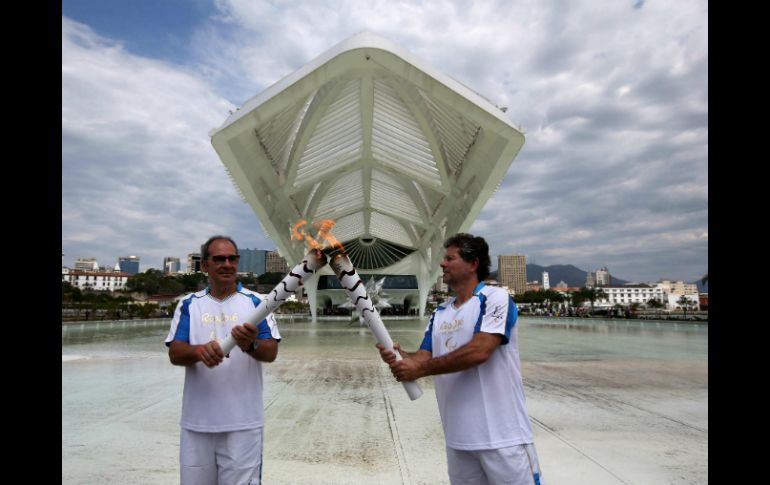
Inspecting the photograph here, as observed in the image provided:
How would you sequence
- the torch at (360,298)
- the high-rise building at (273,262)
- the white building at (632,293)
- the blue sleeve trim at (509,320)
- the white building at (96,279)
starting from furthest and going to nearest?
the white building at (632,293)
the high-rise building at (273,262)
the white building at (96,279)
the blue sleeve trim at (509,320)
the torch at (360,298)

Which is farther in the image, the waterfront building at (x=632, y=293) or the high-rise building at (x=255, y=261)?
the waterfront building at (x=632, y=293)

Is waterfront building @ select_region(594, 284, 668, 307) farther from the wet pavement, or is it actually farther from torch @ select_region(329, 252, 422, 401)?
torch @ select_region(329, 252, 422, 401)

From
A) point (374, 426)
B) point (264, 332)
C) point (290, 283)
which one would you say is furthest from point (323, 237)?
point (374, 426)

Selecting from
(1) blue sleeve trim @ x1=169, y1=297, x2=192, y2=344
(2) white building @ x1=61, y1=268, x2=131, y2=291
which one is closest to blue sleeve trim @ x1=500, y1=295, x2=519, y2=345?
(1) blue sleeve trim @ x1=169, y1=297, x2=192, y2=344

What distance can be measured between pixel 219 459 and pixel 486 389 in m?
1.34

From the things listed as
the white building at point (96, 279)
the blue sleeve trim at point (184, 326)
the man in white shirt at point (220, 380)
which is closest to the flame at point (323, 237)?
the man in white shirt at point (220, 380)

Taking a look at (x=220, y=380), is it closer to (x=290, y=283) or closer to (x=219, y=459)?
(x=219, y=459)

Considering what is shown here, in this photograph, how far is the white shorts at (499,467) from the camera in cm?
219

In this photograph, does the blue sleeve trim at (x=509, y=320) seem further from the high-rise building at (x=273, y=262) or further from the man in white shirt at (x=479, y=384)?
the high-rise building at (x=273, y=262)

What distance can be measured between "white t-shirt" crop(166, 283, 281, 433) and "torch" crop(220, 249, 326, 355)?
0.72 ft
